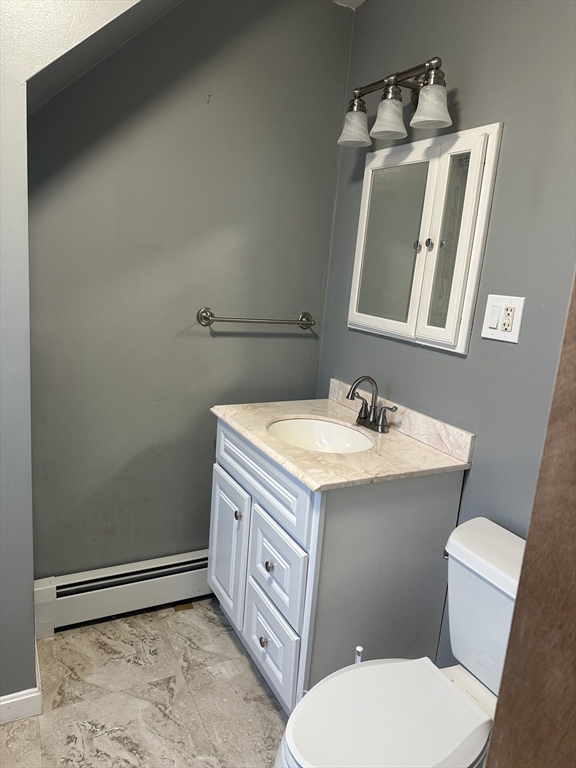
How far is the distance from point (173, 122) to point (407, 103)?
→ 0.79 meters

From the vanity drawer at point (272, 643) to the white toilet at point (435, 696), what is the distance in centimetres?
28

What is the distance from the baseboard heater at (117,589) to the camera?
1.89 meters

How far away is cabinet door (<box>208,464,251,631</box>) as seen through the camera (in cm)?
175

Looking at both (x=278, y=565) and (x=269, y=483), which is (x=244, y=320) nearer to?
(x=269, y=483)

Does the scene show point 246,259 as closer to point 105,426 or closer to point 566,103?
point 105,426

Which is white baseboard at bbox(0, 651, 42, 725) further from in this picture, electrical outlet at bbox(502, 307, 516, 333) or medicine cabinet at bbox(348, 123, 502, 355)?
electrical outlet at bbox(502, 307, 516, 333)

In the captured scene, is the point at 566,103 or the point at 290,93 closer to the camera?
the point at 566,103

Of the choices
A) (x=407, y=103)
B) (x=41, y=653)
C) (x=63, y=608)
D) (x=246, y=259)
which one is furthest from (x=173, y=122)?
(x=41, y=653)

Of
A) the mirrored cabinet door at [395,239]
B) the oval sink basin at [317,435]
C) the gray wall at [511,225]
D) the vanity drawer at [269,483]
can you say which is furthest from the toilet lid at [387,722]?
the mirrored cabinet door at [395,239]

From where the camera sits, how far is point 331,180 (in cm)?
211

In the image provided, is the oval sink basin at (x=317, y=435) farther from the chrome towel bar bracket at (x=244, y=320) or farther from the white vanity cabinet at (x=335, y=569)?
the chrome towel bar bracket at (x=244, y=320)

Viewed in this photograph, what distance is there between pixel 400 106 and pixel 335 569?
1.37 m

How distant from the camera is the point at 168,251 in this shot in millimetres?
1890

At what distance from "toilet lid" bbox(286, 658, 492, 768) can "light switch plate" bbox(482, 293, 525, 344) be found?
86 centimetres
